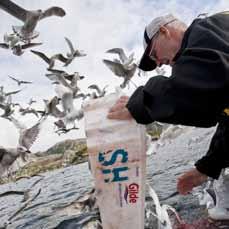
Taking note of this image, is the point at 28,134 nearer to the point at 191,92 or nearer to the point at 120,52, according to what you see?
the point at 120,52

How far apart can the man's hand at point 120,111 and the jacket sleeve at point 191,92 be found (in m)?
0.20

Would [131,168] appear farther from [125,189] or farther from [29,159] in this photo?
[29,159]

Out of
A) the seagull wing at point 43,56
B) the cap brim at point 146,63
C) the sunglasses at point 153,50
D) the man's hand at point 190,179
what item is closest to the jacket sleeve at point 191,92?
the sunglasses at point 153,50

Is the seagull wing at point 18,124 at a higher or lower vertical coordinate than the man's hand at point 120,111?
lower

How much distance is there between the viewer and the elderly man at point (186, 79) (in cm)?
229

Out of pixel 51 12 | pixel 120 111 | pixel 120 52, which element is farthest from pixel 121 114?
pixel 120 52

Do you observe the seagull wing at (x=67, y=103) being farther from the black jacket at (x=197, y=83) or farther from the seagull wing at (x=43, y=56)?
the black jacket at (x=197, y=83)

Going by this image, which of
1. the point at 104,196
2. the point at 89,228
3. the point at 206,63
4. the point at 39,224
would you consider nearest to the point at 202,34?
the point at 206,63

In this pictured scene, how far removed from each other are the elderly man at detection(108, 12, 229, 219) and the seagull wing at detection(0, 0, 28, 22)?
22.3ft

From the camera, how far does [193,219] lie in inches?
440

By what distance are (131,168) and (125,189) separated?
14 centimetres

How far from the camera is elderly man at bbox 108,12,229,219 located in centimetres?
229

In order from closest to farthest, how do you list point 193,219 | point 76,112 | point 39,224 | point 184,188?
point 184,188 < point 193,219 < point 76,112 < point 39,224

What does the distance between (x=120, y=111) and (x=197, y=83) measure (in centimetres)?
60
